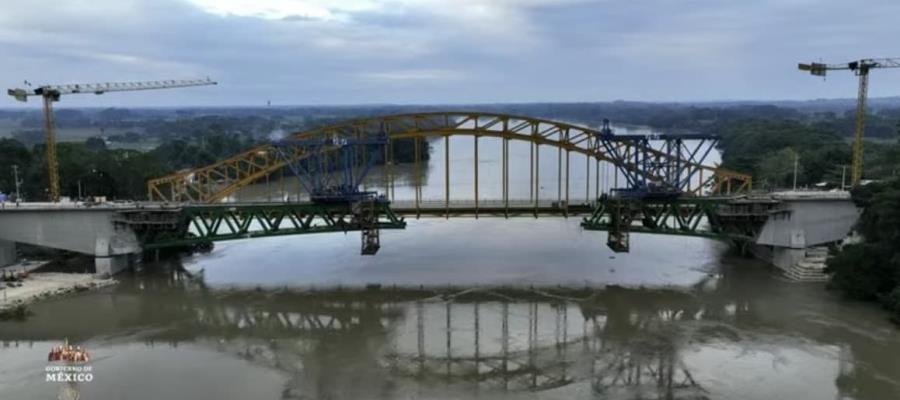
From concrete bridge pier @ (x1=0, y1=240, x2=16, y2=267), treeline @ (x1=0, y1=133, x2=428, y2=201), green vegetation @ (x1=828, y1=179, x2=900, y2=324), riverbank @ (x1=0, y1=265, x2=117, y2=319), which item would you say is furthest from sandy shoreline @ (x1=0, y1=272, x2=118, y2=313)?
green vegetation @ (x1=828, y1=179, x2=900, y2=324)

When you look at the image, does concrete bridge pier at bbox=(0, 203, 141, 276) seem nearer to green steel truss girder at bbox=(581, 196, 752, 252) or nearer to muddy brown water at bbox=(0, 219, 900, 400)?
muddy brown water at bbox=(0, 219, 900, 400)

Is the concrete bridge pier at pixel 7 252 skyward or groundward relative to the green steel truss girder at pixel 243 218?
groundward

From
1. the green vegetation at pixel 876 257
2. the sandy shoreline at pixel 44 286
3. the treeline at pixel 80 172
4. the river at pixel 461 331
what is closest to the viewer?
the river at pixel 461 331

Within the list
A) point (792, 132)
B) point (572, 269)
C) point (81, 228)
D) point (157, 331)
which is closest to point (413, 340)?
point (157, 331)

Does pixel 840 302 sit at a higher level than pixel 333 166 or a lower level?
lower

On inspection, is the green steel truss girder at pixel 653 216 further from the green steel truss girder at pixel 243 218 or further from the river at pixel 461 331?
the green steel truss girder at pixel 243 218

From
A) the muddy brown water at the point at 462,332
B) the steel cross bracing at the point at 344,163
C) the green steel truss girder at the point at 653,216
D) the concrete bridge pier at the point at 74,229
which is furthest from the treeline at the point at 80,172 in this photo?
the green steel truss girder at the point at 653,216

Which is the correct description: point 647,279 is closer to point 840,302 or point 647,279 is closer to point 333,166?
point 840,302
